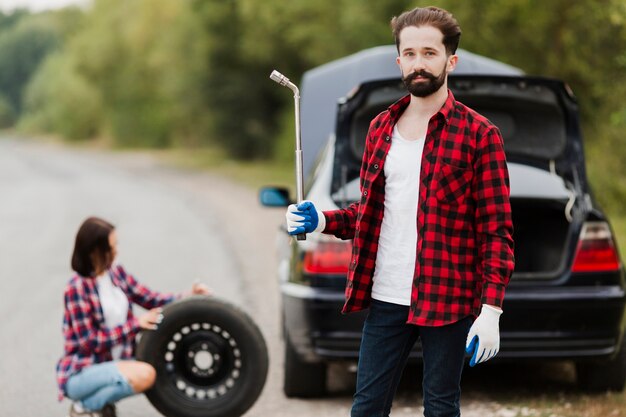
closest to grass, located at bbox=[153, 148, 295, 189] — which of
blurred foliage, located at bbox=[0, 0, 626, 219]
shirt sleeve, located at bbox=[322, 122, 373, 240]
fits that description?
blurred foliage, located at bbox=[0, 0, 626, 219]

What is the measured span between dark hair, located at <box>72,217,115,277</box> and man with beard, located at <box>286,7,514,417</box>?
1.80 metres

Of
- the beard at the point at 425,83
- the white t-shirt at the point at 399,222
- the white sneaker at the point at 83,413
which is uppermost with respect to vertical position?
the beard at the point at 425,83

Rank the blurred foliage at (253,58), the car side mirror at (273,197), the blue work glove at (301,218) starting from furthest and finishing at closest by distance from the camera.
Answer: the blurred foliage at (253,58) < the car side mirror at (273,197) < the blue work glove at (301,218)

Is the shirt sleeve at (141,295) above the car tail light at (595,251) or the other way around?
the other way around

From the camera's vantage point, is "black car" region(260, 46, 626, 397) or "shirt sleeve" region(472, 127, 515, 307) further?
"black car" region(260, 46, 626, 397)

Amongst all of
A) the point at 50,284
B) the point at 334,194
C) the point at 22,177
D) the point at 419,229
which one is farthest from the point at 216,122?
the point at 419,229

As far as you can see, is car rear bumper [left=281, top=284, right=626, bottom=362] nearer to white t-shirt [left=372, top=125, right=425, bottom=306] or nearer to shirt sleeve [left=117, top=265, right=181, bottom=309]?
shirt sleeve [left=117, top=265, right=181, bottom=309]

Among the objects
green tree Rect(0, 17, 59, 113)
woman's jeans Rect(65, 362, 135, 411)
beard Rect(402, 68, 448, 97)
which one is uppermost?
green tree Rect(0, 17, 59, 113)

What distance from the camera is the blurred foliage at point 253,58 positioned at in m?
15.9

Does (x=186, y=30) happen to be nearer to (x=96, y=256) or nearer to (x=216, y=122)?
(x=216, y=122)

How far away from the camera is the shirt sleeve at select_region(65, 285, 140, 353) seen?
482cm

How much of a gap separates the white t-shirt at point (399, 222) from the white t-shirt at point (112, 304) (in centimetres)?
195

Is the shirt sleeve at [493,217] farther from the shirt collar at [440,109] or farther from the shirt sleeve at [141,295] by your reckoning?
the shirt sleeve at [141,295]

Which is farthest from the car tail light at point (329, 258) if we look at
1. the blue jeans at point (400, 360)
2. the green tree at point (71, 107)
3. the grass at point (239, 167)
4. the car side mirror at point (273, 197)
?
the green tree at point (71, 107)
